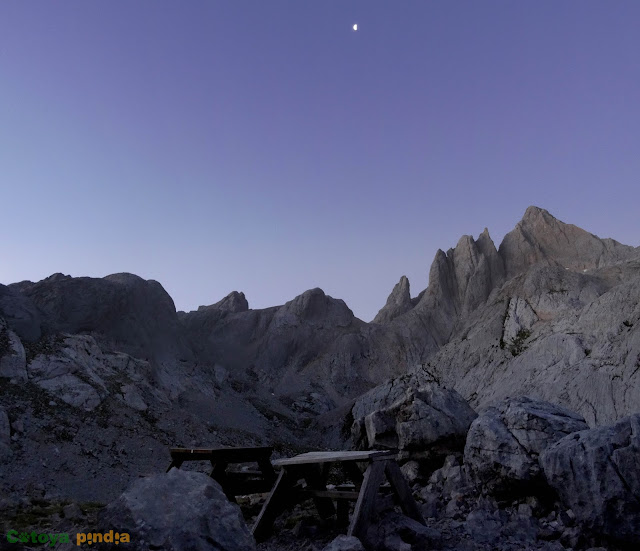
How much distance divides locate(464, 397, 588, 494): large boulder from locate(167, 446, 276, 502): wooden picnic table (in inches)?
216

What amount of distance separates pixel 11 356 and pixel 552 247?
278 feet

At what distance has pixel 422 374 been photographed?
64.0 meters

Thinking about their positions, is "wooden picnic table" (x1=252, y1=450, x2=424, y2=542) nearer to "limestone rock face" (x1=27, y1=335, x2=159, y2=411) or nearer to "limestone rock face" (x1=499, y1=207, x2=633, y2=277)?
"limestone rock face" (x1=27, y1=335, x2=159, y2=411)

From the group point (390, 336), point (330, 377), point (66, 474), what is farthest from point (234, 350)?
point (66, 474)

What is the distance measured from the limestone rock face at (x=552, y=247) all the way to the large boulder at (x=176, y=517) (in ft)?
287

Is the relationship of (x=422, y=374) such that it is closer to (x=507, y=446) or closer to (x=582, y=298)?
(x=582, y=298)

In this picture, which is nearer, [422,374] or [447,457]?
[447,457]

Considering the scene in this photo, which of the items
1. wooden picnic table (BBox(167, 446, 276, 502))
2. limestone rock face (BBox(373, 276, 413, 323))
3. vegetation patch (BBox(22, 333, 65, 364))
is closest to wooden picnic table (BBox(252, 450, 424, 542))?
wooden picnic table (BBox(167, 446, 276, 502))

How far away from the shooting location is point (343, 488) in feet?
39.9

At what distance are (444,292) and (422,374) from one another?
31665 millimetres

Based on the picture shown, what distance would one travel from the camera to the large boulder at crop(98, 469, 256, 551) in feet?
21.2

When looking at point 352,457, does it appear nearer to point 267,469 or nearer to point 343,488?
point 343,488

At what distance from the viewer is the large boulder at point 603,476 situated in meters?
8.91

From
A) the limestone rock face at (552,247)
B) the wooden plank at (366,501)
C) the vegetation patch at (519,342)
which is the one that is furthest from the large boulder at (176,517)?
the limestone rock face at (552,247)
